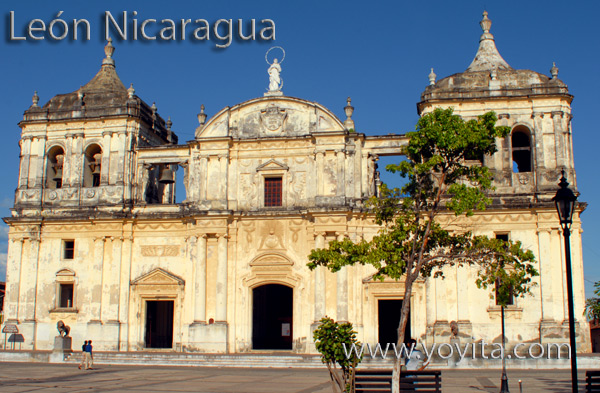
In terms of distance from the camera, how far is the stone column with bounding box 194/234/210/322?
96.6 feet

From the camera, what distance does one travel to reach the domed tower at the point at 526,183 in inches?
1091

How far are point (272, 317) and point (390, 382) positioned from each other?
2214cm

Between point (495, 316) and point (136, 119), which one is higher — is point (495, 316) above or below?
below

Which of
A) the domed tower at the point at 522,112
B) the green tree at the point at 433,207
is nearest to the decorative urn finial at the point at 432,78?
the domed tower at the point at 522,112

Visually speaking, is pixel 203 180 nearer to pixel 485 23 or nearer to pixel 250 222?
pixel 250 222

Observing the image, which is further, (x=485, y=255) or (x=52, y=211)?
(x=52, y=211)

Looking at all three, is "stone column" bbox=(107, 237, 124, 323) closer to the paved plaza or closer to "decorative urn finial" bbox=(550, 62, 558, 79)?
A: the paved plaza

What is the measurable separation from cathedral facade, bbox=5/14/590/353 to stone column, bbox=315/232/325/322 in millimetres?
62

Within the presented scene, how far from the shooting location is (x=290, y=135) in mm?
30922

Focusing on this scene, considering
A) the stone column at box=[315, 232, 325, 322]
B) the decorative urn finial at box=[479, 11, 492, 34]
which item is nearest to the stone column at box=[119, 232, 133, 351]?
the stone column at box=[315, 232, 325, 322]

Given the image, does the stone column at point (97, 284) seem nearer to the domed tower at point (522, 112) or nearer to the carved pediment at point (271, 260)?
the carved pediment at point (271, 260)

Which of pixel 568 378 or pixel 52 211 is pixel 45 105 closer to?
pixel 52 211

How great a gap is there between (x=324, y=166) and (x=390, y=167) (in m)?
12.8

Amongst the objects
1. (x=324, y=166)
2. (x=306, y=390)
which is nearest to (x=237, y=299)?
(x=324, y=166)
